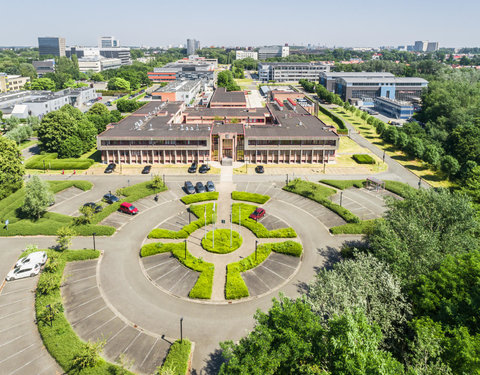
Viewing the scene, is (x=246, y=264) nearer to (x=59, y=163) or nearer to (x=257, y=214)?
(x=257, y=214)

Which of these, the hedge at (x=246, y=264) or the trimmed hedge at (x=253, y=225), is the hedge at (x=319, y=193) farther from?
the hedge at (x=246, y=264)

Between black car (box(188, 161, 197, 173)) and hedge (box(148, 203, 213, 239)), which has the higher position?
black car (box(188, 161, 197, 173))

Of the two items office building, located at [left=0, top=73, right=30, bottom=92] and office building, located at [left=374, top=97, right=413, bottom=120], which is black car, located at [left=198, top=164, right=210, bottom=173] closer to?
office building, located at [left=374, top=97, right=413, bottom=120]

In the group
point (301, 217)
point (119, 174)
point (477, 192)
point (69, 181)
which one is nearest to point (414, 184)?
point (477, 192)

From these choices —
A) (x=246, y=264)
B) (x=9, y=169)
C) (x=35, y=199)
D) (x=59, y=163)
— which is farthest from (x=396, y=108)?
(x=9, y=169)

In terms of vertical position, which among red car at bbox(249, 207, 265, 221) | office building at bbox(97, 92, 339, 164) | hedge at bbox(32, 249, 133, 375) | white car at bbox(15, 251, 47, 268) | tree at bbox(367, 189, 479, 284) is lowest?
hedge at bbox(32, 249, 133, 375)

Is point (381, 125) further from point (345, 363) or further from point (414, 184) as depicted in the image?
point (345, 363)

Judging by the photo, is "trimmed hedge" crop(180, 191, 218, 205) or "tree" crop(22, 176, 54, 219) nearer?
"tree" crop(22, 176, 54, 219)

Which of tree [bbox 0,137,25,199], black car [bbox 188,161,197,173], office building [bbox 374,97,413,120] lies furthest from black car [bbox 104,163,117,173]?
office building [bbox 374,97,413,120]
